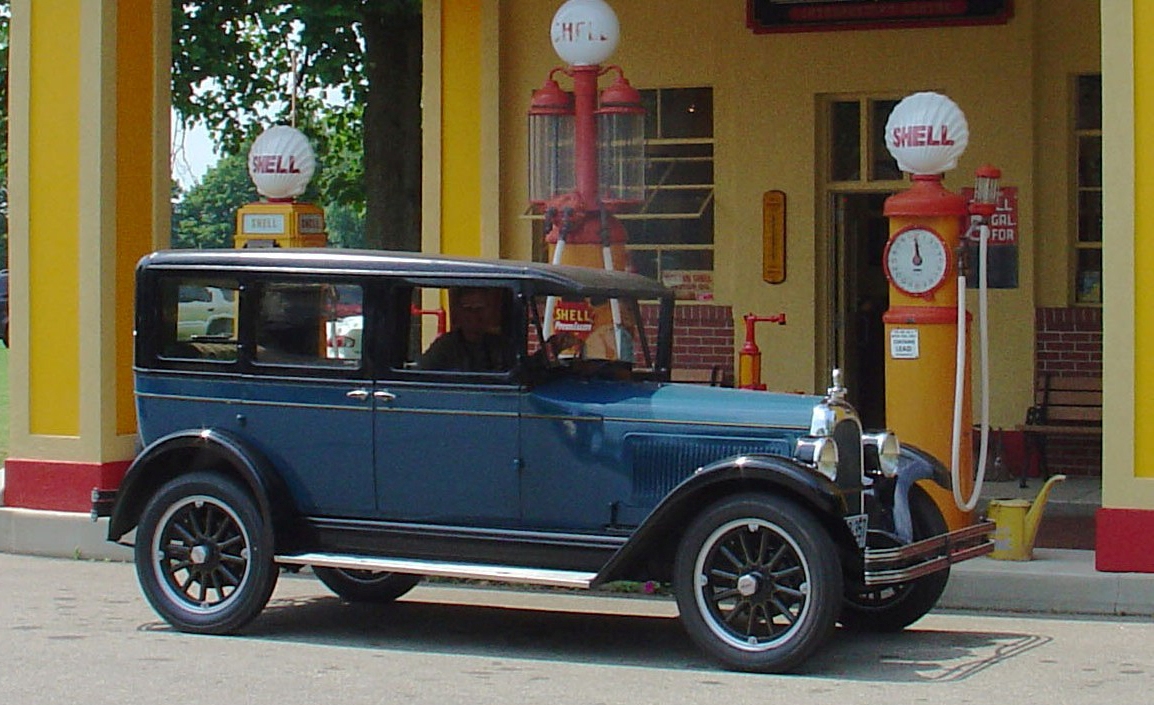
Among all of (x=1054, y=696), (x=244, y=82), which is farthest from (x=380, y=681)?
(x=244, y=82)

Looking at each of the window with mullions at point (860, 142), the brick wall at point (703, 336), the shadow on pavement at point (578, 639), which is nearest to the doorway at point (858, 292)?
the window with mullions at point (860, 142)

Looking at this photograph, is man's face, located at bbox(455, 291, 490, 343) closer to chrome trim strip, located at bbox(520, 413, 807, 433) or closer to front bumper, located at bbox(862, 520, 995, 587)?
chrome trim strip, located at bbox(520, 413, 807, 433)

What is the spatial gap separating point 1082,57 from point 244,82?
31.1ft

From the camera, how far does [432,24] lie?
48.5 ft

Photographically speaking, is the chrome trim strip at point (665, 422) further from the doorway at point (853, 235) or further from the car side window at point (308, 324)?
the doorway at point (853, 235)

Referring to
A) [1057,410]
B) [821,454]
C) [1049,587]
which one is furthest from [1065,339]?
[821,454]

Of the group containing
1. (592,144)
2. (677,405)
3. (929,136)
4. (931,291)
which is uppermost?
(592,144)

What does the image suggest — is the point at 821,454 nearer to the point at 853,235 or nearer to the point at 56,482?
the point at 56,482

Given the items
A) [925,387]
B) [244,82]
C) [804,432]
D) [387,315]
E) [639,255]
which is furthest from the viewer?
[244,82]

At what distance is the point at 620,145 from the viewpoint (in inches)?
483

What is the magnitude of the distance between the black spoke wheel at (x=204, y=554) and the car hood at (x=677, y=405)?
146cm

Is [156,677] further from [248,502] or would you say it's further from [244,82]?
[244,82]

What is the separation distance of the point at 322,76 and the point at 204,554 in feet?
35.5

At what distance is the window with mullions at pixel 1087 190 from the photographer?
1432cm
